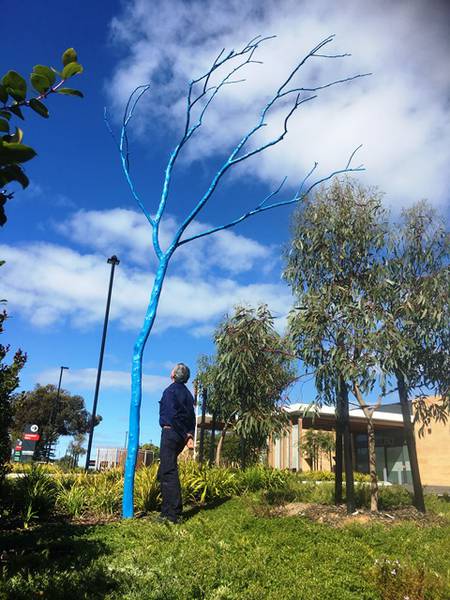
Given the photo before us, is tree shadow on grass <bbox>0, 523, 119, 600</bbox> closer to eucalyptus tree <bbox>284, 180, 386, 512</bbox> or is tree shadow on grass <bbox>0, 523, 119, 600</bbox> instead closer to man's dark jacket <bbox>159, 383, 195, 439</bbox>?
man's dark jacket <bbox>159, 383, 195, 439</bbox>

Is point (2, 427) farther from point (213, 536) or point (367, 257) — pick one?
point (367, 257)

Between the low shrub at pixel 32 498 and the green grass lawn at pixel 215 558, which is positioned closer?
the green grass lawn at pixel 215 558

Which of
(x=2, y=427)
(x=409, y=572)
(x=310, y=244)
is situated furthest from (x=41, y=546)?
(x=310, y=244)

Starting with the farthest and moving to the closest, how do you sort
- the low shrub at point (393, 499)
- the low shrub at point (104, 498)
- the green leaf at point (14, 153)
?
the low shrub at point (393, 499), the low shrub at point (104, 498), the green leaf at point (14, 153)

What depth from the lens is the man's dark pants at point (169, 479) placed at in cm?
641

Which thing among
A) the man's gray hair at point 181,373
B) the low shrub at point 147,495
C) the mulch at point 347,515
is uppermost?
the man's gray hair at point 181,373

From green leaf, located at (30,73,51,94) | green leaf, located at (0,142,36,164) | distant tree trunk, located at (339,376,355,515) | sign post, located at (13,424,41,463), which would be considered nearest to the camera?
green leaf, located at (0,142,36,164)

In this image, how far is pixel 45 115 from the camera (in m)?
1.43

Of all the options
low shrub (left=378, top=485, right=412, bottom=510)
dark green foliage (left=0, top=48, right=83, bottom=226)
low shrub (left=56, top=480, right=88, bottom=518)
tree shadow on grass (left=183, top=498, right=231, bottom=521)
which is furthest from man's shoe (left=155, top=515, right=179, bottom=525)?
dark green foliage (left=0, top=48, right=83, bottom=226)

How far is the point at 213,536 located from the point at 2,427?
8.22ft

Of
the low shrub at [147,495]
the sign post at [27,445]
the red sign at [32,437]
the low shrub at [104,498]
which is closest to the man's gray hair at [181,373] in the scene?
the low shrub at [147,495]

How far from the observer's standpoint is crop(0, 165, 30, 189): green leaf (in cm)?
133

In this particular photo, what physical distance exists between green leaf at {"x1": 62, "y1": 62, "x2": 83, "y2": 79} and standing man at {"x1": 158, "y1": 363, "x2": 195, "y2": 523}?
5.69 m

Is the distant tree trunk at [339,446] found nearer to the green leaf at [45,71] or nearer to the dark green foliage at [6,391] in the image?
the dark green foliage at [6,391]
